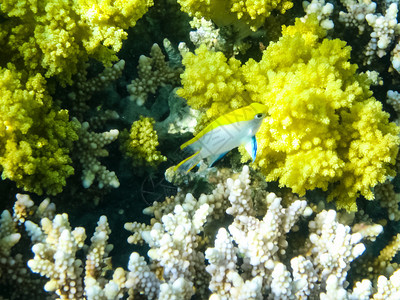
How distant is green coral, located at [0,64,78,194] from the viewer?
2785 mm

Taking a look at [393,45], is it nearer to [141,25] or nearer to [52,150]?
[141,25]

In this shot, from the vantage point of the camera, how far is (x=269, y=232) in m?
3.08

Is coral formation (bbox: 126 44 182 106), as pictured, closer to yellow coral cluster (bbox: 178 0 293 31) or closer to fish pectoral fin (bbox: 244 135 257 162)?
yellow coral cluster (bbox: 178 0 293 31)

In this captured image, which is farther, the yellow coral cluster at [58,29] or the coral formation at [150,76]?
the coral formation at [150,76]

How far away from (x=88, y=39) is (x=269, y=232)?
2.22m

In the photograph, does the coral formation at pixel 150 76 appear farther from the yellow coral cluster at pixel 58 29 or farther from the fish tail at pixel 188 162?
the fish tail at pixel 188 162

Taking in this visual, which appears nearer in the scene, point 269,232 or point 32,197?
point 269,232

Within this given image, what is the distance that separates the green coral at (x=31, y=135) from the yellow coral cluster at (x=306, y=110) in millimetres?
1123

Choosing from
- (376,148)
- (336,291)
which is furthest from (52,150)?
(376,148)

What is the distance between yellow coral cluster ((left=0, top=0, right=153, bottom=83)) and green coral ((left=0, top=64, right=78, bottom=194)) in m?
0.19

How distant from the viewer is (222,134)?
2553mm

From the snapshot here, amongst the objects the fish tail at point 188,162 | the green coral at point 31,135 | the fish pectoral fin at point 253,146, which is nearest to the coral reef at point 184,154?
the green coral at point 31,135

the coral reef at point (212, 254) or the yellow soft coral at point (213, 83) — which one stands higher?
the yellow soft coral at point (213, 83)

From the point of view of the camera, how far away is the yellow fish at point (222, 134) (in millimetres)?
2502
